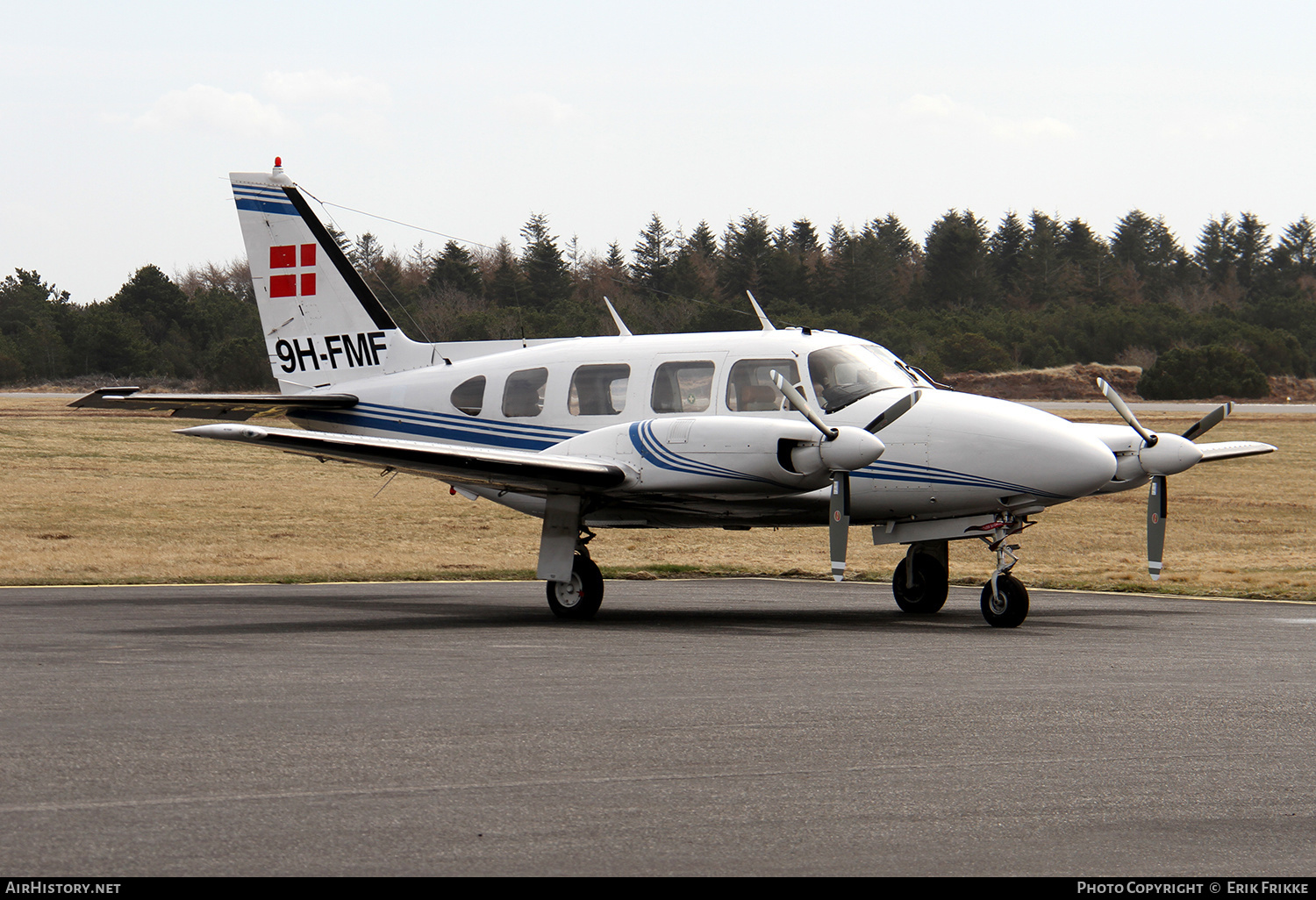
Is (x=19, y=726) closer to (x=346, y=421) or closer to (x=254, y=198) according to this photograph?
(x=346, y=421)

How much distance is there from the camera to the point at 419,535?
28.2 metres

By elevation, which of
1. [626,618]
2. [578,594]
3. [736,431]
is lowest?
[626,618]

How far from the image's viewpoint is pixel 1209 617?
1540 cm

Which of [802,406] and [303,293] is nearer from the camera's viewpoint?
[802,406]

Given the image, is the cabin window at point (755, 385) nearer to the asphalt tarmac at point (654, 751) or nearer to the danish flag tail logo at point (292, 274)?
the asphalt tarmac at point (654, 751)

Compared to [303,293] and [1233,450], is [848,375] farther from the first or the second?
[303,293]

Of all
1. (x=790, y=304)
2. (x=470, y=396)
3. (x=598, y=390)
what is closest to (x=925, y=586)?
(x=598, y=390)

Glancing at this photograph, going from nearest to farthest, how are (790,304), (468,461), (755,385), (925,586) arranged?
(468,461)
(755,385)
(925,586)
(790,304)

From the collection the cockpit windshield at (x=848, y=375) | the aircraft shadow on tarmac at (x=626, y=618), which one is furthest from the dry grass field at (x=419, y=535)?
the cockpit windshield at (x=848, y=375)

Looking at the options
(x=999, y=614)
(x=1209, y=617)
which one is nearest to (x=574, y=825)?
(x=999, y=614)

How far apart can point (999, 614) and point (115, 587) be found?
11939 millimetres

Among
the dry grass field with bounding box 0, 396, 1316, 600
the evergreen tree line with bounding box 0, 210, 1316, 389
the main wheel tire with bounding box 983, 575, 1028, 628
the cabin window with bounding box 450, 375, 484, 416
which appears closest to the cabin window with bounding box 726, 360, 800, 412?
the main wheel tire with bounding box 983, 575, 1028, 628

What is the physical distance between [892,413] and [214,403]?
29.4 feet

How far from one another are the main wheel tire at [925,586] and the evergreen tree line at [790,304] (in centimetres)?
4701
